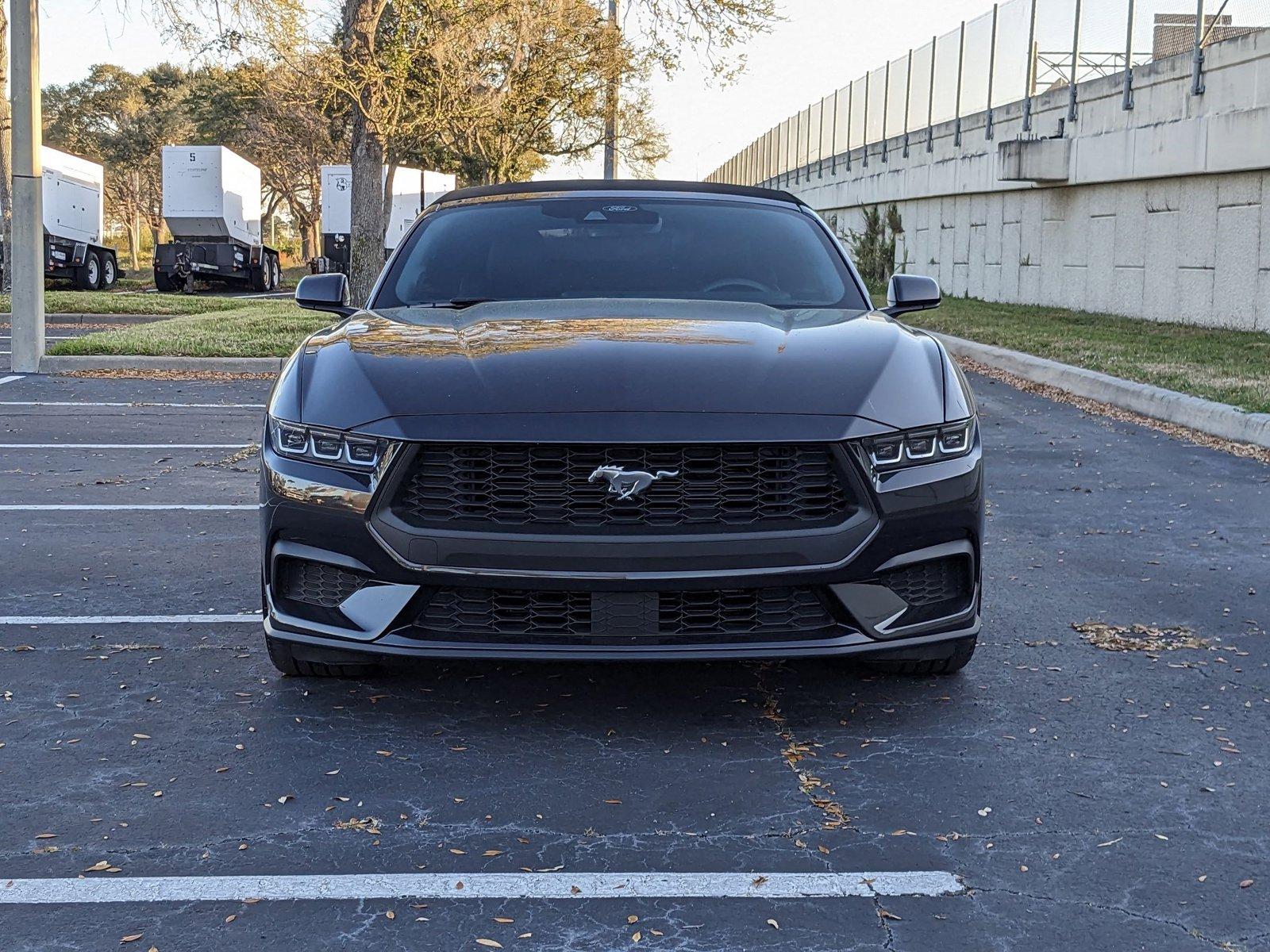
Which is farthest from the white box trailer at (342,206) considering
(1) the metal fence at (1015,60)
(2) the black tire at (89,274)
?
(1) the metal fence at (1015,60)

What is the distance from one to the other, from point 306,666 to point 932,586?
1806 millimetres

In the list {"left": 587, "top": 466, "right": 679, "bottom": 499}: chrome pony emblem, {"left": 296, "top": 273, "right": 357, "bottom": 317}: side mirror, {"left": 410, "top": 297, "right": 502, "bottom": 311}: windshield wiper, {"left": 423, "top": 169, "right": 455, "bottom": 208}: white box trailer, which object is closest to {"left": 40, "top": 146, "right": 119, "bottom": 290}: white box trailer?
{"left": 423, "top": 169, "right": 455, "bottom": 208}: white box trailer

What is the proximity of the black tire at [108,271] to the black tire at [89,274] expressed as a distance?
0.41 m

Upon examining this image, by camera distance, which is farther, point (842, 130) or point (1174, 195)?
point (842, 130)

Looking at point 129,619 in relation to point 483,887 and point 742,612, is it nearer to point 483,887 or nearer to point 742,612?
point 742,612

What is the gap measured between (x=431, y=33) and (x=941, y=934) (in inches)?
739

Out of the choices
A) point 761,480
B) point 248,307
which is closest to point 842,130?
point 248,307

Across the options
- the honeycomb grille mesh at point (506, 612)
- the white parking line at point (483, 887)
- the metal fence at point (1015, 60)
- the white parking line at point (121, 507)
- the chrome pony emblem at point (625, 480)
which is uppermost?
the metal fence at point (1015, 60)

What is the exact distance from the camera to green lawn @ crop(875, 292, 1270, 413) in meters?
11.7

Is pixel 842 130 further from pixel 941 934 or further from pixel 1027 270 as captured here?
pixel 941 934

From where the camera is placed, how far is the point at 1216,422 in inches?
400

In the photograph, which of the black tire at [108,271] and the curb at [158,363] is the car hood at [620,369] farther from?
the black tire at [108,271]

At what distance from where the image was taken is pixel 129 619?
5117 mm

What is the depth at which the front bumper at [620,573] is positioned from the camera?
3.64 metres
